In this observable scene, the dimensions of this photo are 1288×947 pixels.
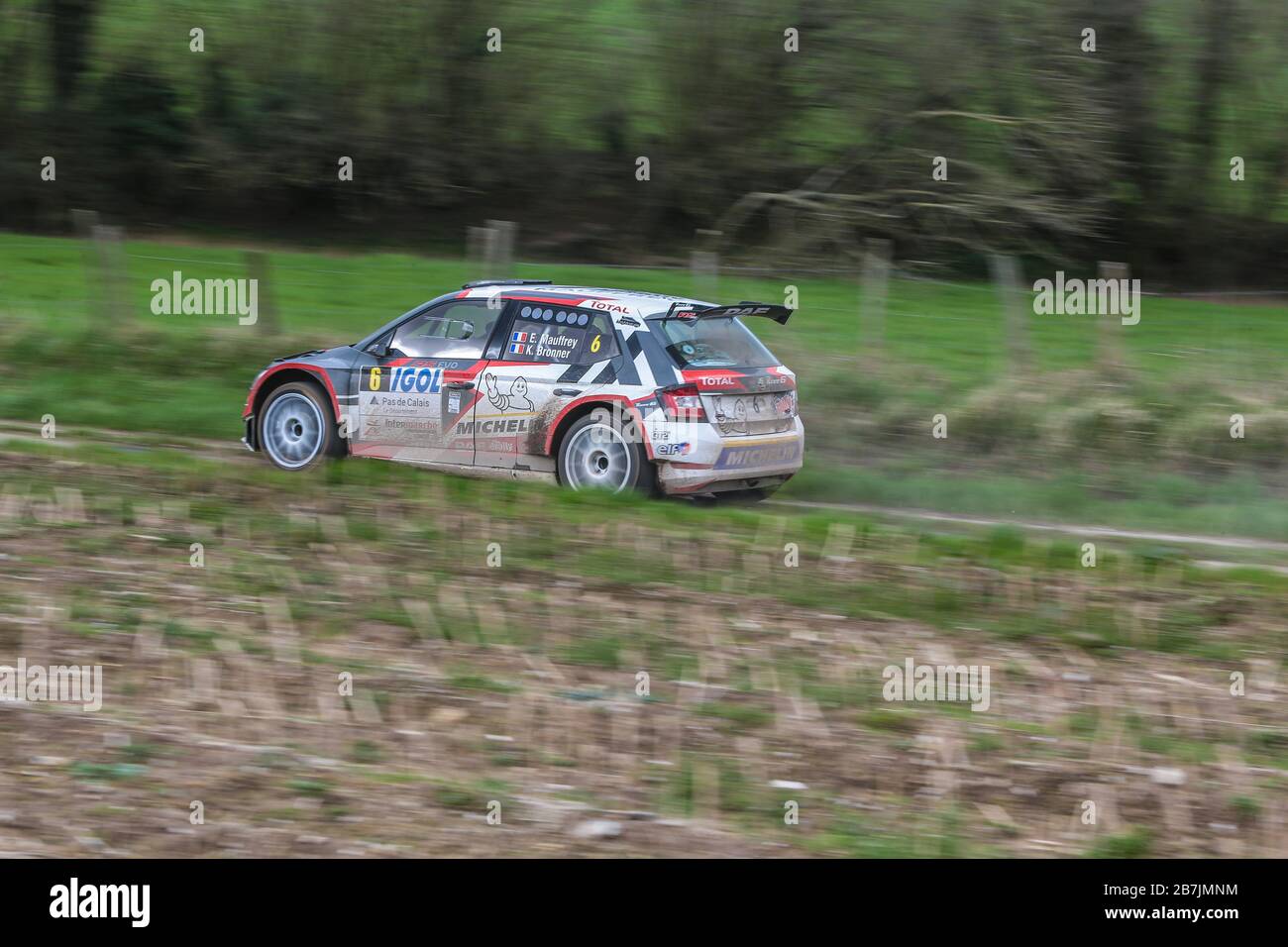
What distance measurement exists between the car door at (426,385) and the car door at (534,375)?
0.15 metres

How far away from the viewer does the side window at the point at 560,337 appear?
431 inches

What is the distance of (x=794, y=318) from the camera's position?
17312 millimetres

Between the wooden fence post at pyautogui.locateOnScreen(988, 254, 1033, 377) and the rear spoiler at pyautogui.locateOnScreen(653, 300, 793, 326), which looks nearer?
the rear spoiler at pyautogui.locateOnScreen(653, 300, 793, 326)

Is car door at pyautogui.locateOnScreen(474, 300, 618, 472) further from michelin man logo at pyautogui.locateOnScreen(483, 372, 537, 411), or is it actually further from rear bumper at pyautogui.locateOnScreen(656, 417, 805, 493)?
rear bumper at pyautogui.locateOnScreen(656, 417, 805, 493)

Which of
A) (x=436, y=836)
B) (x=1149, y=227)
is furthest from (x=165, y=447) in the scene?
(x=1149, y=227)

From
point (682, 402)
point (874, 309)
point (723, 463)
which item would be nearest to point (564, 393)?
point (682, 402)

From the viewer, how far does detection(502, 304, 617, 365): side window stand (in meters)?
11.0

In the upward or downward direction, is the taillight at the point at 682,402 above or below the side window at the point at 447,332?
below

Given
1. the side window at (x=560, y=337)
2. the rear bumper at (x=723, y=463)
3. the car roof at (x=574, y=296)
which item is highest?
the car roof at (x=574, y=296)

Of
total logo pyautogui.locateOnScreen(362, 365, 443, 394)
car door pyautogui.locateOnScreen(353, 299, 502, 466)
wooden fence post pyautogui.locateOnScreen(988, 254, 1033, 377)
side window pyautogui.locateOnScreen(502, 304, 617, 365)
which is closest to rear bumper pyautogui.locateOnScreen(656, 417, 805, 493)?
side window pyautogui.locateOnScreen(502, 304, 617, 365)

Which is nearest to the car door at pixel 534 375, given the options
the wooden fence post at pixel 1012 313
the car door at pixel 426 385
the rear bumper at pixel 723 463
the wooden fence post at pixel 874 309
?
the car door at pixel 426 385

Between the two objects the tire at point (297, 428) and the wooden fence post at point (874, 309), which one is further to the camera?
the wooden fence post at point (874, 309)

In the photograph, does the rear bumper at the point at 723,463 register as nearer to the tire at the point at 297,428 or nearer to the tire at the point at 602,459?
the tire at the point at 602,459

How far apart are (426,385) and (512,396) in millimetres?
778
